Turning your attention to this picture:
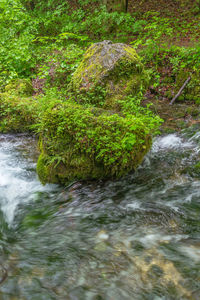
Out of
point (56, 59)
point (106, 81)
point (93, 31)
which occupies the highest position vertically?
point (93, 31)

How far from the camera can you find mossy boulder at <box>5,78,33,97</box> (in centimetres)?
768

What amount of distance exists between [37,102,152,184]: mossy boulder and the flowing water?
0.27m

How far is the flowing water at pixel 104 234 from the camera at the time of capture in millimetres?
2400

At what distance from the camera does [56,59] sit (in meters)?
8.45

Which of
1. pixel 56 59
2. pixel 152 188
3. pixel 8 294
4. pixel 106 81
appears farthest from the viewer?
pixel 56 59

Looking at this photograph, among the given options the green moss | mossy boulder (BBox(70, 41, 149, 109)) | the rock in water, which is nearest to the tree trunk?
mossy boulder (BBox(70, 41, 149, 109))

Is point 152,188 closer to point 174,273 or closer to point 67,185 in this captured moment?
point 67,185

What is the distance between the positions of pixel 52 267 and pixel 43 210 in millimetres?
1357

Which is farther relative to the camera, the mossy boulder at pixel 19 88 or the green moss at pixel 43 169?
the mossy boulder at pixel 19 88

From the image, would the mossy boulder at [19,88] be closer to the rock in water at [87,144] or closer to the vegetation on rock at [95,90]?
the vegetation on rock at [95,90]

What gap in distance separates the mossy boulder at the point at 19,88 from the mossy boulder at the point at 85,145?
3855 millimetres

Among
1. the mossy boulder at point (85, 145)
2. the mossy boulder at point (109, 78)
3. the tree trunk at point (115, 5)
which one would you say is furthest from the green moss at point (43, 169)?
the tree trunk at point (115, 5)

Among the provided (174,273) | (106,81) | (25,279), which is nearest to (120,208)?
(174,273)

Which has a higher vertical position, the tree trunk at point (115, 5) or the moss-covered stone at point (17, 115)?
the tree trunk at point (115, 5)
